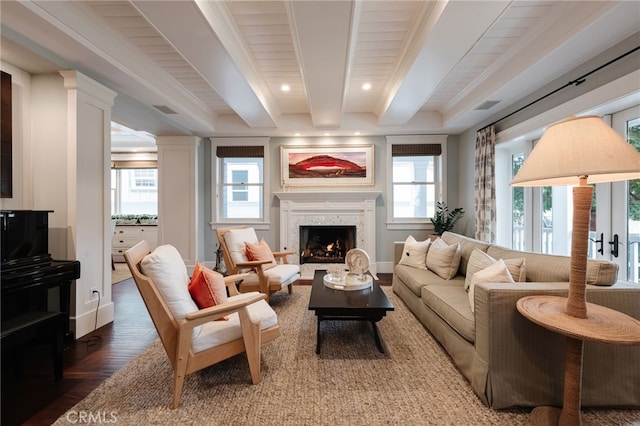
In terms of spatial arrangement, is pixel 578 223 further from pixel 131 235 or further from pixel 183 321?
pixel 131 235

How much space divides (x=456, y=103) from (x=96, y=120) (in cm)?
452

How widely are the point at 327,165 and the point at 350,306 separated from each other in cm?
333

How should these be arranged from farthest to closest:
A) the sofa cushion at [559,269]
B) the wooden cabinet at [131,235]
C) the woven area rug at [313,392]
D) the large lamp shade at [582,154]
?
the wooden cabinet at [131,235] < the sofa cushion at [559,269] < the woven area rug at [313,392] < the large lamp shade at [582,154]

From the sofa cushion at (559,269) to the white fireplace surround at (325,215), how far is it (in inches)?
105

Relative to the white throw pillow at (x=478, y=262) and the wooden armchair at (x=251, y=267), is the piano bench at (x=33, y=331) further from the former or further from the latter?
the white throw pillow at (x=478, y=262)

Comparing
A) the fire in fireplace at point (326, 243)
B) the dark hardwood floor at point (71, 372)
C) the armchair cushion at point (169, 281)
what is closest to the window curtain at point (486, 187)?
the fire in fireplace at point (326, 243)

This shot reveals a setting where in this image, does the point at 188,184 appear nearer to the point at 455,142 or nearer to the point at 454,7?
the point at 454,7

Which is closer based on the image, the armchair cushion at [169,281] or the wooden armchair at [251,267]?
the armchair cushion at [169,281]

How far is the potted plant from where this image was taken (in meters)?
4.74

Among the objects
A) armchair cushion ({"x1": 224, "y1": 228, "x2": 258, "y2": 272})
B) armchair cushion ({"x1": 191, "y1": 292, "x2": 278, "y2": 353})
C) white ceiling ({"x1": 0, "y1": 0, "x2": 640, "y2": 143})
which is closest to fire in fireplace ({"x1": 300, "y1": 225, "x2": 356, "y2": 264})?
armchair cushion ({"x1": 224, "y1": 228, "x2": 258, "y2": 272})

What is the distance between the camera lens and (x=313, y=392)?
5.70 ft

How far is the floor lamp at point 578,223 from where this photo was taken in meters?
1.19

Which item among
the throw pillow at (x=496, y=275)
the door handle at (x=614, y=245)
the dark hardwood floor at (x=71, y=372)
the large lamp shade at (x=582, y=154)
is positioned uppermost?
the large lamp shade at (x=582, y=154)

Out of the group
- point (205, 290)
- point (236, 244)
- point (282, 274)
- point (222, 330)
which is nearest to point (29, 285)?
point (205, 290)
